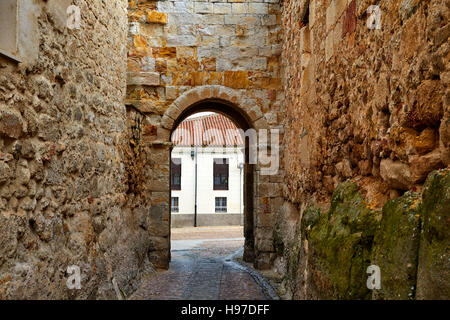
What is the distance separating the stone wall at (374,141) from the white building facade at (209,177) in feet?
46.0

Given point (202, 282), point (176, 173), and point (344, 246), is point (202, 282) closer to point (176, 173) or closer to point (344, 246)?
point (344, 246)

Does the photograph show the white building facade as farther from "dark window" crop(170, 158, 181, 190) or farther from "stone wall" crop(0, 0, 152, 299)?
"stone wall" crop(0, 0, 152, 299)

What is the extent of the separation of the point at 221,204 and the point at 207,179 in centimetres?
134

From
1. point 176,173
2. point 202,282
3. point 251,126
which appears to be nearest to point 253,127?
point 251,126

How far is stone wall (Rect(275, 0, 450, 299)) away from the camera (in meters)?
1.49

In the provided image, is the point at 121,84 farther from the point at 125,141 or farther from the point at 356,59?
the point at 356,59

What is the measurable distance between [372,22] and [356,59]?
0.32m

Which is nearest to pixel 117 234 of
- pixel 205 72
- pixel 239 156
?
pixel 205 72

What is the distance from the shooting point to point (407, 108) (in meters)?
1.73

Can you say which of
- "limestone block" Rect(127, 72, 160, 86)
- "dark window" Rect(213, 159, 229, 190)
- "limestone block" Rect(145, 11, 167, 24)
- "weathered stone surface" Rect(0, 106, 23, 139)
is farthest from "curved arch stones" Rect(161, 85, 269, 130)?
"dark window" Rect(213, 159, 229, 190)

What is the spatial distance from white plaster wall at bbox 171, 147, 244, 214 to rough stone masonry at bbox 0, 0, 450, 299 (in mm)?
11735

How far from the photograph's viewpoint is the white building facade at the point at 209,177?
18.0 metres

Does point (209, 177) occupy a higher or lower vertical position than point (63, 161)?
lower

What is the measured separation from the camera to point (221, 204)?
59.6 ft
